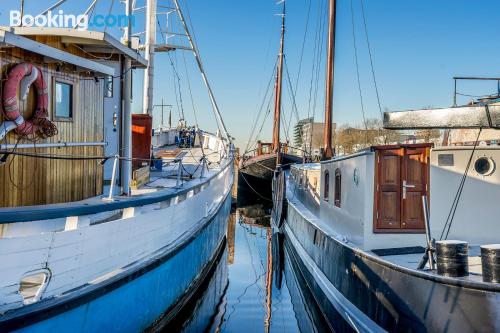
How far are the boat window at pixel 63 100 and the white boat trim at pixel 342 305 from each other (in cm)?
550

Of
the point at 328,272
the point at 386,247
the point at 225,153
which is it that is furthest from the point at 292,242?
the point at 386,247

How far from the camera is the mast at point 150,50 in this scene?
1564 centimetres

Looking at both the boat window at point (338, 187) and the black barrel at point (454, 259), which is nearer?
the black barrel at point (454, 259)

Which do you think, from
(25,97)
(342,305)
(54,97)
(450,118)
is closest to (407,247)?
(342,305)

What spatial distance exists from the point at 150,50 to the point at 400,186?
396 inches

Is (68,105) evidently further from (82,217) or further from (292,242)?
(292,242)

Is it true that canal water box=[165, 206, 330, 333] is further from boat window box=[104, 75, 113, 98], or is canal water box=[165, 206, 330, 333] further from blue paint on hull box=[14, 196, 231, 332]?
boat window box=[104, 75, 113, 98]

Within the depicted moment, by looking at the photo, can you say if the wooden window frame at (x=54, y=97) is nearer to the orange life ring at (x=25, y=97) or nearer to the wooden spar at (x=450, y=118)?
the orange life ring at (x=25, y=97)

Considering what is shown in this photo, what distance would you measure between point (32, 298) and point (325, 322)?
6.43 meters

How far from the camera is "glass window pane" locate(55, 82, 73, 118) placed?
729 cm

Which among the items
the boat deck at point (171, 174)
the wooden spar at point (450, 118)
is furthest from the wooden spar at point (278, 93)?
the wooden spar at point (450, 118)

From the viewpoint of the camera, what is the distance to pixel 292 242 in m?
16.8

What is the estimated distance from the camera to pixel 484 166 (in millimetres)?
7988

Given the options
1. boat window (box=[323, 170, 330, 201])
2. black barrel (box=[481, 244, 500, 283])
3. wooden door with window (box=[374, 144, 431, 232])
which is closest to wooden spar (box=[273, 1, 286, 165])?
boat window (box=[323, 170, 330, 201])
